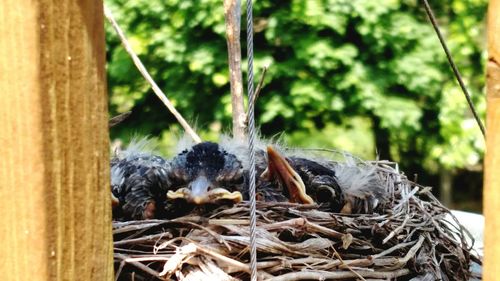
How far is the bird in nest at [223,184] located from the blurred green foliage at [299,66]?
8.49ft

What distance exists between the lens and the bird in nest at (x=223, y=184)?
51.6 inches

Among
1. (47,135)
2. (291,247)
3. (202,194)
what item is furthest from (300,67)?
(47,135)

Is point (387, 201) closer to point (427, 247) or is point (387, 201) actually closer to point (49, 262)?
point (427, 247)

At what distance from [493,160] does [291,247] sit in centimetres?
54

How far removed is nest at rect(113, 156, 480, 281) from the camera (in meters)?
0.98

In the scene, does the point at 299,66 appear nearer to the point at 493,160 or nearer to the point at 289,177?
the point at 289,177

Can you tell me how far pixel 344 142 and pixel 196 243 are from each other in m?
3.52

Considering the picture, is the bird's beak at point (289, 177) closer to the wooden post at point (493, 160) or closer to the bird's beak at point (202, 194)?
the bird's beak at point (202, 194)

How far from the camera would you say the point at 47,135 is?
1.99ft

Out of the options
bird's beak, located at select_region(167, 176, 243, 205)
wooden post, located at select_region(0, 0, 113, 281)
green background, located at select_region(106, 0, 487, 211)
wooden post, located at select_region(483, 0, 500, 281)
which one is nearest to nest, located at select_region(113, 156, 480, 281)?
bird's beak, located at select_region(167, 176, 243, 205)

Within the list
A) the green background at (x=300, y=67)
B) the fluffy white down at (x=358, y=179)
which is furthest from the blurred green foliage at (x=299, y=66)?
the fluffy white down at (x=358, y=179)

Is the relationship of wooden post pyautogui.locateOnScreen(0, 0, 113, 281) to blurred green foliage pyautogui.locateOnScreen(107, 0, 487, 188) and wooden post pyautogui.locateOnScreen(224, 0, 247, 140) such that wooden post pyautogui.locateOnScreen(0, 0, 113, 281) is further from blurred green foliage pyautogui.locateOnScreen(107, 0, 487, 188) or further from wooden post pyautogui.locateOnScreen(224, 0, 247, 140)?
blurred green foliage pyautogui.locateOnScreen(107, 0, 487, 188)

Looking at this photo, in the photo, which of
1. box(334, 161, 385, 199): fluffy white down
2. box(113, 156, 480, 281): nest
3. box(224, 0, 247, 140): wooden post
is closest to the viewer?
box(113, 156, 480, 281): nest

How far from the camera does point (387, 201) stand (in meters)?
1.43
